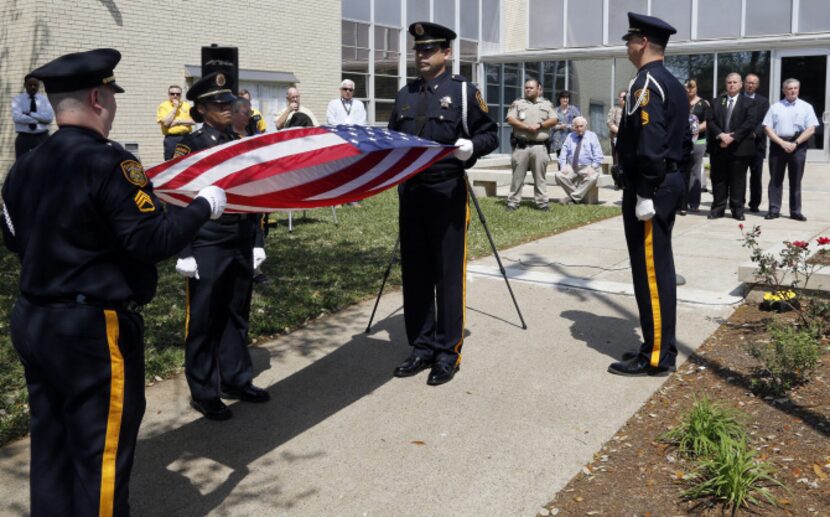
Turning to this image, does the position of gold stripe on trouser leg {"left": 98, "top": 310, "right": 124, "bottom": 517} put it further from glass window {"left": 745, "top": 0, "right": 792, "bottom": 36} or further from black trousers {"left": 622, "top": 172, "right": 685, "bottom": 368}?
glass window {"left": 745, "top": 0, "right": 792, "bottom": 36}

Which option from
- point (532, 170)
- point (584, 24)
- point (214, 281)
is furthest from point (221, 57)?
point (584, 24)

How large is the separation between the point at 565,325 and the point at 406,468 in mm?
2985

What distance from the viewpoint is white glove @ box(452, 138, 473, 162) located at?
204 inches

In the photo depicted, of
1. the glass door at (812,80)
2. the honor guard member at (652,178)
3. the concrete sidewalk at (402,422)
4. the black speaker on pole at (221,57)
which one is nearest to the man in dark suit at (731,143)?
the concrete sidewalk at (402,422)

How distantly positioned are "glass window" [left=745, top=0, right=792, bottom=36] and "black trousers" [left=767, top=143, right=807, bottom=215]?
1475 centimetres

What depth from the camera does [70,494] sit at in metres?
3.05

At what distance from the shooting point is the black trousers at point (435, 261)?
547cm

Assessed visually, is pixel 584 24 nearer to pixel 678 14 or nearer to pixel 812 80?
pixel 678 14

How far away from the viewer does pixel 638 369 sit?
18.1ft

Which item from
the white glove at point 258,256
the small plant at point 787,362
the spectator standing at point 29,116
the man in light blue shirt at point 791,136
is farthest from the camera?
the spectator standing at point 29,116

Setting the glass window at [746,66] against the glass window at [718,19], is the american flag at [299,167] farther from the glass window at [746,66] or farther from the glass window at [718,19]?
the glass window at [718,19]

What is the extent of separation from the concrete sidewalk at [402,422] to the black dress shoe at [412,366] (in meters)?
0.06

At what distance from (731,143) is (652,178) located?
8248mm

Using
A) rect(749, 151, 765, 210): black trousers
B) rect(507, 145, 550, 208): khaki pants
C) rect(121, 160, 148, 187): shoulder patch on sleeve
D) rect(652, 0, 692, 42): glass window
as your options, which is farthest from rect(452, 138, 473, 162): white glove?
rect(652, 0, 692, 42): glass window
